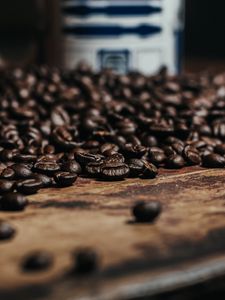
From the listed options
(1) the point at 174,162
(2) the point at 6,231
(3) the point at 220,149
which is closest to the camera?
(2) the point at 6,231

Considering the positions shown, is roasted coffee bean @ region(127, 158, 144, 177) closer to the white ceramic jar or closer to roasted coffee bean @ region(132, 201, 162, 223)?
roasted coffee bean @ region(132, 201, 162, 223)

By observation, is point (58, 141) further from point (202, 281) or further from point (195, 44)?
point (195, 44)

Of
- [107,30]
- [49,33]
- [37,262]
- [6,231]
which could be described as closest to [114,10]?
[107,30]

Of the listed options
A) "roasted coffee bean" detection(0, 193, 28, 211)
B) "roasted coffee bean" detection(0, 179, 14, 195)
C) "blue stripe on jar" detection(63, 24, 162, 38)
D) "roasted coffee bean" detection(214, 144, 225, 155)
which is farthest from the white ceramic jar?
"roasted coffee bean" detection(0, 193, 28, 211)

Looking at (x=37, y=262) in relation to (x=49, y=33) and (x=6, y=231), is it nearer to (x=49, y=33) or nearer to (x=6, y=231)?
(x=6, y=231)

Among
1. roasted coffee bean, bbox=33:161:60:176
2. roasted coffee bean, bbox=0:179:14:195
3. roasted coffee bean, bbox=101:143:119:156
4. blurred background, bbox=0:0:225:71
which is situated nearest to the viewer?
roasted coffee bean, bbox=0:179:14:195

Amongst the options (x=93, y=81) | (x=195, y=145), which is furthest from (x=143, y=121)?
(x=93, y=81)
